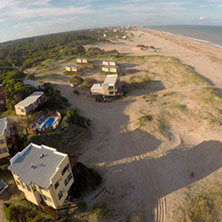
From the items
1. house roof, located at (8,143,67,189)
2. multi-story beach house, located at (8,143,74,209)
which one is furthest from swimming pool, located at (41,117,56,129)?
multi-story beach house, located at (8,143,74,209)

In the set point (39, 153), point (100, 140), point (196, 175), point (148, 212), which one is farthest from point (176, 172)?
point (39, 153)

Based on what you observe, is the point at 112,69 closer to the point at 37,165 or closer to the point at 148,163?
the point at 148,163

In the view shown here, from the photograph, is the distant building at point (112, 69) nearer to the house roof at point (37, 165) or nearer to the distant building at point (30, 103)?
the distant building at point (30, 103)

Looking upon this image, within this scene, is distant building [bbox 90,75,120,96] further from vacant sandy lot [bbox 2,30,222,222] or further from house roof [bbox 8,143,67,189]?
house roof [bbox 8,143,67,189]

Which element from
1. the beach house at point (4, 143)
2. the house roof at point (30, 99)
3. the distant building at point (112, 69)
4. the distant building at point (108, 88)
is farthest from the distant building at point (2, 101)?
the distant building at point (112, 69)

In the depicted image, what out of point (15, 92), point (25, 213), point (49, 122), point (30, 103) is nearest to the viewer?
point (25, 213)

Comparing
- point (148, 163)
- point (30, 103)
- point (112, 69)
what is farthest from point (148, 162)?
point (112, 69)
